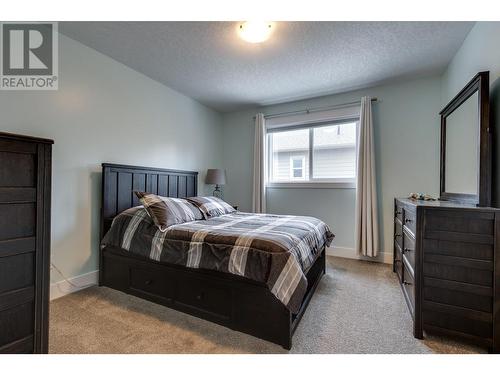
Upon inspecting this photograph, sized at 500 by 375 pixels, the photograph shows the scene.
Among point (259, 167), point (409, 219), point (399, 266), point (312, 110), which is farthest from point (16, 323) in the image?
point (312, 110)

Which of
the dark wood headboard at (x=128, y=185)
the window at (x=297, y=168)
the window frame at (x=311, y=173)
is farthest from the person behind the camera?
the window at (x=297, y=168)

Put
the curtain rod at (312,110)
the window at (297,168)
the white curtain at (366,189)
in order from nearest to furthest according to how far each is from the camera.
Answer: the white curtain at (366,189) < the curtain rod at (312,110) < the window at (297,168)

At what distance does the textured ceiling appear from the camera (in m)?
2.03

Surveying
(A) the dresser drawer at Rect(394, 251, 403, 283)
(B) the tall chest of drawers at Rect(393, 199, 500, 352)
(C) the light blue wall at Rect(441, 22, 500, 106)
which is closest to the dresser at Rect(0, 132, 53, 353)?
(B) the tall chest of drawers at Rect(393, 199, 500, 352)

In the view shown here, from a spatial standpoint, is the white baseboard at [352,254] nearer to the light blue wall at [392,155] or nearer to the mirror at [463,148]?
the light blue wall at [392,155]

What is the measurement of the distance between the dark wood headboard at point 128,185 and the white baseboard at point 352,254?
8.16 feet

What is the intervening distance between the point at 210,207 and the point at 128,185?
99 cm

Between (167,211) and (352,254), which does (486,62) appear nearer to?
(352,254)

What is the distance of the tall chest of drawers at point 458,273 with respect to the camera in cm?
139

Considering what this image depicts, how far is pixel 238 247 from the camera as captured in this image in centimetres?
165

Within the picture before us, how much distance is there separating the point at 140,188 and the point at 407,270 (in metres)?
2.93

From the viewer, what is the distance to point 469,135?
191 centimetres

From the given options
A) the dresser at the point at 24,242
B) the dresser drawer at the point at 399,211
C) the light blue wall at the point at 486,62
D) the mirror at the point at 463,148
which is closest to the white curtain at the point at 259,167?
the dresser drawer at the point at 399,211

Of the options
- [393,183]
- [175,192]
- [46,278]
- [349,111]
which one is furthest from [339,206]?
[46,278]
